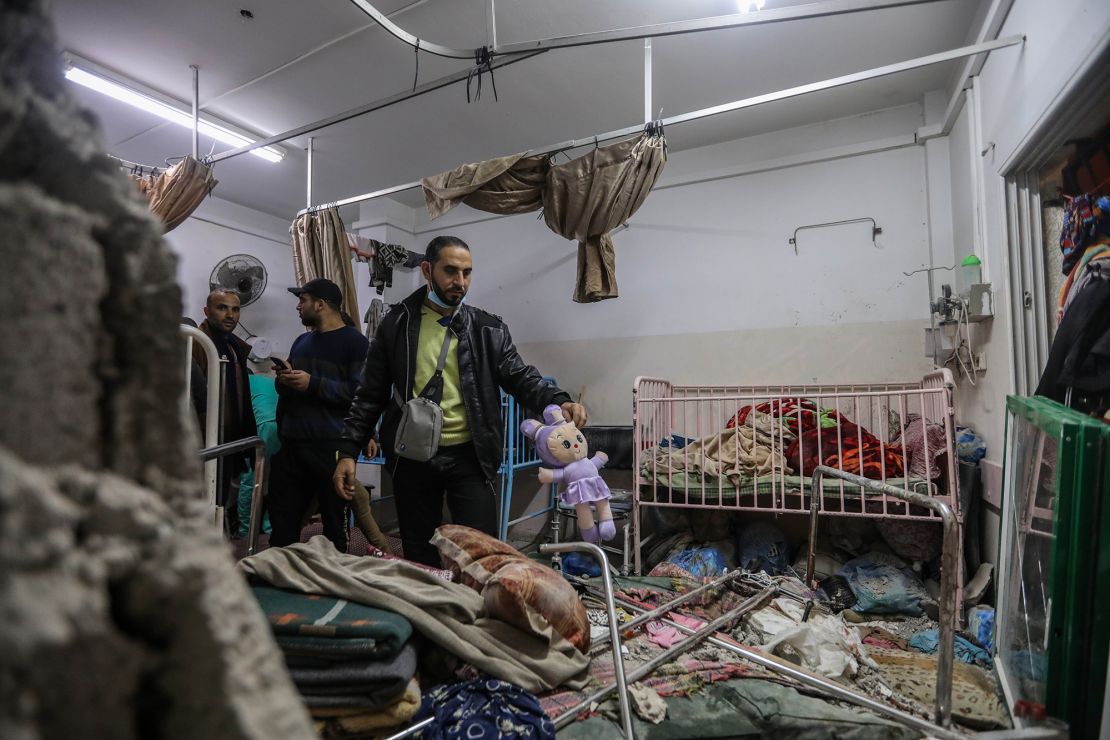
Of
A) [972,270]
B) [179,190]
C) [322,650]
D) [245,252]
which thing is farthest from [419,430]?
[245,252]

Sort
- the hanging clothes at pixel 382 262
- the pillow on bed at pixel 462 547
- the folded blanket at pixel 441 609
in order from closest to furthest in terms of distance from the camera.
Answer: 1. the folded blanket at pixel 441 609
2. the pillow on bed at pixel 462 547
3. the hanging clothes at pixel 382 262

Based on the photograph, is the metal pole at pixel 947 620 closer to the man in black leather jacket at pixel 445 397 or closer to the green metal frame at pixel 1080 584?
the green metal frame at pixel 1080 584

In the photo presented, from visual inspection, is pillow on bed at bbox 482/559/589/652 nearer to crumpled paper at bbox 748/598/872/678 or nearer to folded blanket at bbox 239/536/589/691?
folded blanket at bbox 239/536/589/691

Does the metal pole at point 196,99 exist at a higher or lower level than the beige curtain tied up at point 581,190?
higher

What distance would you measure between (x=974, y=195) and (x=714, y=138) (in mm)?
1696

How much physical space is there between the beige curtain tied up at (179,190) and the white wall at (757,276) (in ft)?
7.59

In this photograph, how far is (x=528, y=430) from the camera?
2.45 metres

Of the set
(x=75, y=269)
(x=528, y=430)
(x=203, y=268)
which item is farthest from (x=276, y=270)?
(x=75, y=269)

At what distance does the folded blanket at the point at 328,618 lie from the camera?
1105mm

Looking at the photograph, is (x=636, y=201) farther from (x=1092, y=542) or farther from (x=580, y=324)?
(x=1092, y=542)

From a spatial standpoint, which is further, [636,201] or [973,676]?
[636,201]

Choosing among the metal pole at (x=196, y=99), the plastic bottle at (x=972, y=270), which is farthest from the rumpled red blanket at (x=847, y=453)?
the metal pole at (x=196, y=99)

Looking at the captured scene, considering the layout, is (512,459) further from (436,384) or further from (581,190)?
(581,190)

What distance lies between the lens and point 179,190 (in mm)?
3131
